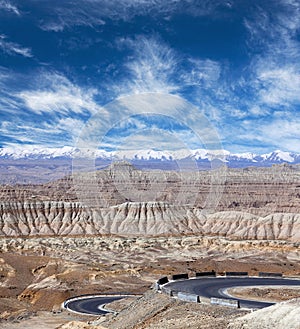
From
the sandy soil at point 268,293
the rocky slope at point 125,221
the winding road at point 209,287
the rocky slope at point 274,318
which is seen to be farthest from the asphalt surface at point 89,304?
the rocky slope at point 125,221

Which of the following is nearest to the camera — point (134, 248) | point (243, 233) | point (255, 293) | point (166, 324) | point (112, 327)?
point (166, 324)

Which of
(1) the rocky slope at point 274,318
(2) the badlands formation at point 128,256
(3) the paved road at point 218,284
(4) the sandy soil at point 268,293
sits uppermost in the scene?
(1) the rocky slope at point 274,318

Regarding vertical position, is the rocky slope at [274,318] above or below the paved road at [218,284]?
above

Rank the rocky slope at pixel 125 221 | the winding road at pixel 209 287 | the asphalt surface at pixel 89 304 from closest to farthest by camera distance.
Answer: the winding road at pixel 209 287, the asphalt surface at pixel 89 304, the rocky slope at pixel 125 221

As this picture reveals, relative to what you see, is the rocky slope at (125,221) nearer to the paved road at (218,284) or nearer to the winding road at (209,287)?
the winding road at (209,287)

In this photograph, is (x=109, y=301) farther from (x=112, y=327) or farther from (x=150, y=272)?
(x=150, y=272)

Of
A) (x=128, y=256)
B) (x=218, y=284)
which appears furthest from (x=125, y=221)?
(x=218, y=284)

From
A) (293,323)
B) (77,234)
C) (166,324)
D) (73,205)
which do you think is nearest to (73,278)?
(166,324)

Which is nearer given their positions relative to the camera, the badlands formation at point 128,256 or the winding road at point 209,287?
the badlands formation at point 128,256

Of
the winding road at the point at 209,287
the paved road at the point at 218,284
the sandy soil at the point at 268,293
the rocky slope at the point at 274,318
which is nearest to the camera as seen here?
the rocky slope at the point at 274,318
